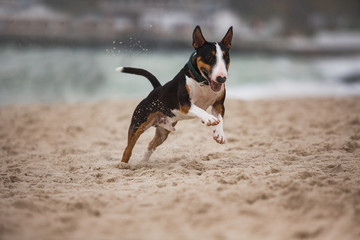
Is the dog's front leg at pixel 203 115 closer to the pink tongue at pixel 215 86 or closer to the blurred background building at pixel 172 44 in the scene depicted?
the pink tongue at pixel 215 86

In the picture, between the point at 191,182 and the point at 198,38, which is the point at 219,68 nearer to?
the point at 198,38

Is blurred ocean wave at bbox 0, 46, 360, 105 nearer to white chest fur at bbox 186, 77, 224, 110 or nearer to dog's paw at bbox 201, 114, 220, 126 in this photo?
white chest fur at bbox 186, 77, 224, 110

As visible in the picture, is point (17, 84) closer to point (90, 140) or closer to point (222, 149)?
point (90, 140)

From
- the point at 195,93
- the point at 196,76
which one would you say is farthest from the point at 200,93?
the point at 196,76

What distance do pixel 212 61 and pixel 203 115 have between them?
1.39ft

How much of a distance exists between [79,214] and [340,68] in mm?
14603

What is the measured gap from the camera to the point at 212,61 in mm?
2885

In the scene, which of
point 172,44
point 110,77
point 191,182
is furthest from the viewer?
point 172,44

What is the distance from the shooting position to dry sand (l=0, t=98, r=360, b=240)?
197 centimetres

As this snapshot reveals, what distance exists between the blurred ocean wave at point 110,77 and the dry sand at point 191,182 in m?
4.72

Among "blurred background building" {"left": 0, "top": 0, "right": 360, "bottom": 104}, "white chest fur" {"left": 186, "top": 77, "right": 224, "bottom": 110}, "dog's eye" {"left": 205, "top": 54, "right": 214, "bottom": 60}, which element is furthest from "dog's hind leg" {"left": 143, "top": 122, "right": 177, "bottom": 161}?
"blurred background building" {"left": 0, "top": 0, "right": 360, "bottom": 104}

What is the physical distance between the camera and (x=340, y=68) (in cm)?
1479

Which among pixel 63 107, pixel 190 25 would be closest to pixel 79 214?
pixel 63 107

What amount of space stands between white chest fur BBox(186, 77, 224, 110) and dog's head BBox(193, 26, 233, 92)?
128mm
